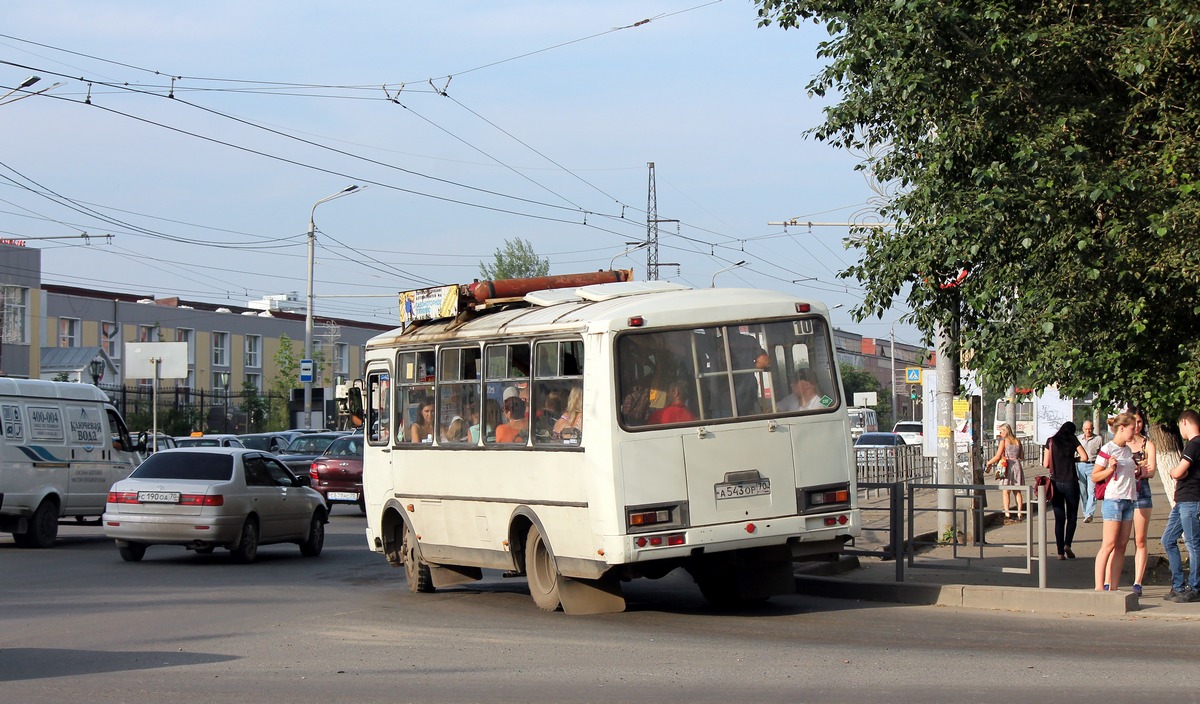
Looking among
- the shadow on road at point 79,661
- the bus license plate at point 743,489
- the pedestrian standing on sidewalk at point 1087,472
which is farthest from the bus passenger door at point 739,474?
the pedestrian standing on sidewalk at point 1087,472

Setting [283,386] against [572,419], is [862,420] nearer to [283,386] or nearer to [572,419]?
[283,386]

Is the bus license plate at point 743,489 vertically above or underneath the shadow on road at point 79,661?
above

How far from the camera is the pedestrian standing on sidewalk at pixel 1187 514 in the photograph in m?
12.4

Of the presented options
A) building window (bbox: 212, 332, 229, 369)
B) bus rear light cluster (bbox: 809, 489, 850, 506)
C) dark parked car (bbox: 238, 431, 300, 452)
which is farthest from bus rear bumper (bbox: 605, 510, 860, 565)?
building window (bbox: 212, 332, 229, 369)

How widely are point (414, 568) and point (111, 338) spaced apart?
60.4m

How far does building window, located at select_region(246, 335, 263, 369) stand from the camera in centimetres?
8225

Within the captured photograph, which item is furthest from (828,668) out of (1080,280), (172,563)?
(172,563)

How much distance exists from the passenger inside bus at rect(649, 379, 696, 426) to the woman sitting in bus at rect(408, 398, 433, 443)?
11.6 feet

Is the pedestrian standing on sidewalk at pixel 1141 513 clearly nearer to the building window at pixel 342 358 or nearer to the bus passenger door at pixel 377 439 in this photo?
the bus passenger door at pixel 377 439

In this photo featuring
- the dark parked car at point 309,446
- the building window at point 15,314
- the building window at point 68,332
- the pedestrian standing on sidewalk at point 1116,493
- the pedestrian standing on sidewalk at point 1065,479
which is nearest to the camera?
the pedestrian standing on sidewalk at point 1116,493

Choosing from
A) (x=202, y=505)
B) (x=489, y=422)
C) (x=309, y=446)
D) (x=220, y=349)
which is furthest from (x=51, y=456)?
(x=220, y=349)

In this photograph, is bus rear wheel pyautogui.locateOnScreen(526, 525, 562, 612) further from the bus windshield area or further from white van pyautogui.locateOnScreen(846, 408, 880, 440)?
white van pyautogui.locateOnScreen(846, 408, 880, 440)

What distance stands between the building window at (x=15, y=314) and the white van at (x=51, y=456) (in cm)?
3734

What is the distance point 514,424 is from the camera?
42.9ft
